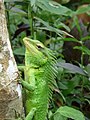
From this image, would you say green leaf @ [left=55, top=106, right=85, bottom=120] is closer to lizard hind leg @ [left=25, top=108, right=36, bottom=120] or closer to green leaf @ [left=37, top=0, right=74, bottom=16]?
lizard hind leg @ [left=25, top=108, right=36, bottom=120]

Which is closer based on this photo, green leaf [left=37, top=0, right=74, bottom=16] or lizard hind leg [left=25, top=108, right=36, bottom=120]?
lizard hind leg [left=25, top=108, right=36, bottom=120]

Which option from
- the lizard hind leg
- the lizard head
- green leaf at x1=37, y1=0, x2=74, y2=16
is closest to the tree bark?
the lizard hind leg

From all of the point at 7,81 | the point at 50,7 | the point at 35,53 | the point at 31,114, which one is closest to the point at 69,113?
the point at 31,114

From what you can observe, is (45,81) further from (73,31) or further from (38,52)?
(73,31)

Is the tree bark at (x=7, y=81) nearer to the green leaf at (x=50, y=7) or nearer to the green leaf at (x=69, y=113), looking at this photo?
the green leaf at (x=69, y=113)

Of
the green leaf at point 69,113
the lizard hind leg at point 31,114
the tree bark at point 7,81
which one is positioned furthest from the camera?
the green leaf at point 69,113

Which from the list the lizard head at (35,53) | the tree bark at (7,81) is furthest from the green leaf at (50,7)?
the tree bark at (7,81)

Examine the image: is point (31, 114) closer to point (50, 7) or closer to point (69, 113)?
point (69, 113)
